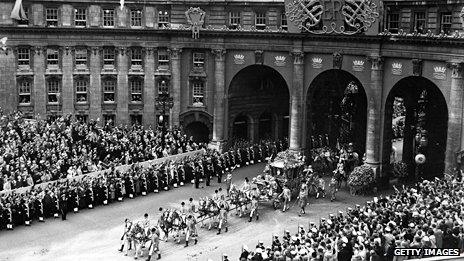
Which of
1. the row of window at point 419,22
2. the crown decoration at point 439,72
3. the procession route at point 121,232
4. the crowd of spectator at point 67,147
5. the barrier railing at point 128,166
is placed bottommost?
the procession route at point 121,232

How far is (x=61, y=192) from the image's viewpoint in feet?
141

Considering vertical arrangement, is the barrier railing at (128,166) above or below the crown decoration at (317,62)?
below

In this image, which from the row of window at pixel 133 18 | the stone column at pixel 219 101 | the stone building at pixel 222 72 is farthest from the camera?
the stone column at pixel 219 101

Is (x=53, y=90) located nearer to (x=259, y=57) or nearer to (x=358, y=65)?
(x=259, y=57)

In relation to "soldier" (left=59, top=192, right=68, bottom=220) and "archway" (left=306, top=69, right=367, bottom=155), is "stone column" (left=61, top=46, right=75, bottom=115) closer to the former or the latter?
"soldier" (left=59, top=192, right=68, bottom=220)

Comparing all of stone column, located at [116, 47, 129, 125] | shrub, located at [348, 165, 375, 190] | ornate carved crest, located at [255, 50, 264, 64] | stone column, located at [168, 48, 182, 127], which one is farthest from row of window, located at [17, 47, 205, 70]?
shrub, located at [348, 165, 375, 190]

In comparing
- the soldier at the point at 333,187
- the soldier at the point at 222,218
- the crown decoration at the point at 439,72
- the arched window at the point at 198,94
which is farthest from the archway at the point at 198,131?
the crown decoration at the point at 439,72

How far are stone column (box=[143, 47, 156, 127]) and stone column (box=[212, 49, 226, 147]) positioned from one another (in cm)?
583

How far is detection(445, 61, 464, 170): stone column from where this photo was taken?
4606 cm

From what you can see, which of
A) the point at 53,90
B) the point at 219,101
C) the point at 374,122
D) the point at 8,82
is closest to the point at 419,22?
the point at 374,122

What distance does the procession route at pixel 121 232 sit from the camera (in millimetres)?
37031

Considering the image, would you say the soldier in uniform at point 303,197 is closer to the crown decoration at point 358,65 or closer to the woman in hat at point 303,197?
the woman in hat at point 303,197

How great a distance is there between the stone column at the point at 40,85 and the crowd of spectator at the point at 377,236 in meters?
34.5

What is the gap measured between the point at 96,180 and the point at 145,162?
6.36m
